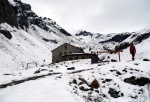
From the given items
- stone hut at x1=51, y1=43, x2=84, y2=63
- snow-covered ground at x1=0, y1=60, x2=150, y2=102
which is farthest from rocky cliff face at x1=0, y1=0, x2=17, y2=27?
snow-covered ground at x1=0, y1=60, x2=150, y2=102

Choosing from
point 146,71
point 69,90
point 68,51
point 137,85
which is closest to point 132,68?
point 146,71

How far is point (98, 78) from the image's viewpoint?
51.3ft

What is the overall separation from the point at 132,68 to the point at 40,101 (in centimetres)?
941

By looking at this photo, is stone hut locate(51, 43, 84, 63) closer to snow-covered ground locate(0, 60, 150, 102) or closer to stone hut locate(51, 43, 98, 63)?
stone hut locate(51, 43, 98, 63)

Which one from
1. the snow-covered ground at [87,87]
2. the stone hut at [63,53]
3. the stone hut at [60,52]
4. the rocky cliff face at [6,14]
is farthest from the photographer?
the rocky cliff face at [6,14]

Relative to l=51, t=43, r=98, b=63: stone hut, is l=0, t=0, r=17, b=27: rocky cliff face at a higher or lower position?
higher

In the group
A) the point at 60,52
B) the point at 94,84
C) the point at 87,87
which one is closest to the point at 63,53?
the point at 60,52

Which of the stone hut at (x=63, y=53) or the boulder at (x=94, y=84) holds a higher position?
the stone hut at (x=63, y=53)

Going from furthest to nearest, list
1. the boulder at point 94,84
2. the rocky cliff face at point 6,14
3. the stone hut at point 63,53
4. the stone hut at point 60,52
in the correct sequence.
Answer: the rocky cliff face at point 6,14 < the stone hut at point 60,52 < the stone hut at point 63,53 < the boulder at point 94,84

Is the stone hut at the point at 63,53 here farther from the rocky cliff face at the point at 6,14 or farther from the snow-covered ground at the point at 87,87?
the snow-covered ground at the point at 87,87

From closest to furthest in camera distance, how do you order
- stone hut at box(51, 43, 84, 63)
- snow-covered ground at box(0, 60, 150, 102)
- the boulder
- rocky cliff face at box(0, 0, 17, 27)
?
snow-covered ground at box(0, 60, 150, 102), the boulder, stone hut at box(51, 43, 84, 63), rocky cliff face at box(0, 0, 17, 27)

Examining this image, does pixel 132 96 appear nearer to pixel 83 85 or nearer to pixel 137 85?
pixel 137 85

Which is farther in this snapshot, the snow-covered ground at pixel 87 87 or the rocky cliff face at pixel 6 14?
the rocky cliff face at pixel 6 14

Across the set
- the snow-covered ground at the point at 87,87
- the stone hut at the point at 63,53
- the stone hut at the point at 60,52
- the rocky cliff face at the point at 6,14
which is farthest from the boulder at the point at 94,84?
the rocky cliff face at the point at 6,14
